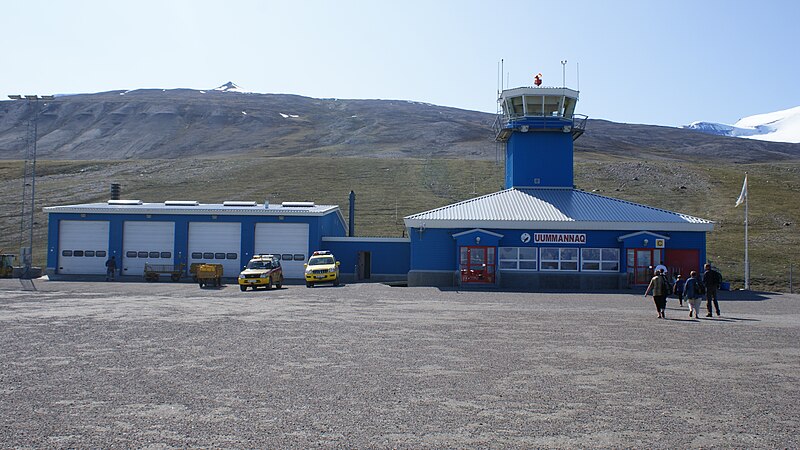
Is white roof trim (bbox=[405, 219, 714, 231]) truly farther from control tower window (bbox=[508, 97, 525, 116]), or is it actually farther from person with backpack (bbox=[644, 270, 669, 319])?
person with backpack (bbox=[644, 270, 669, 319])

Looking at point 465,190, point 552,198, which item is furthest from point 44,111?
point 552,198

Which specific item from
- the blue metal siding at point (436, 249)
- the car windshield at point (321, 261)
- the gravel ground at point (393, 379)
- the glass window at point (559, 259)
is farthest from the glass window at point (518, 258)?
the gravel ground at point (393, 379)

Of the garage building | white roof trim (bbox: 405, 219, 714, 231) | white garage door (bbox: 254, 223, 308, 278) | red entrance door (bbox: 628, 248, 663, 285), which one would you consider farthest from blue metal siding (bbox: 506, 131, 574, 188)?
white garage door (bbox: 254, 223, 308, 278)

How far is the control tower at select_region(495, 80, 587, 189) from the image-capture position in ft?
139

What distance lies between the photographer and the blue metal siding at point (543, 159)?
1667 inches

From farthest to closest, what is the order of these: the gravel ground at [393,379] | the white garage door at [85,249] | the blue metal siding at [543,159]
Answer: the blue metal siding at [543,159]
the white garage door at [85,249]
the gravel ground at [393,379]

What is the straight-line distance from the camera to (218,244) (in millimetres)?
40844

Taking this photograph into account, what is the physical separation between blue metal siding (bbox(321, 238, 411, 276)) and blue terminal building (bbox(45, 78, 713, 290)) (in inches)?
2.3

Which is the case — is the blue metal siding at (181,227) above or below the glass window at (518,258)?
above

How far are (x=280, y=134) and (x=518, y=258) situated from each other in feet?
369

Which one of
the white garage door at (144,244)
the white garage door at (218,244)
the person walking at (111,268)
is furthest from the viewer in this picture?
the white garage door at (144,244)

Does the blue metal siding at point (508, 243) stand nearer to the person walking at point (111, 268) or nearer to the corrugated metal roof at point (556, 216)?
the corrugated metal roof at point (556, 216)

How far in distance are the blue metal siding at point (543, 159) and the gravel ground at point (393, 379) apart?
21.9 m

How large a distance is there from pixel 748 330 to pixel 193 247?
1224 inches
